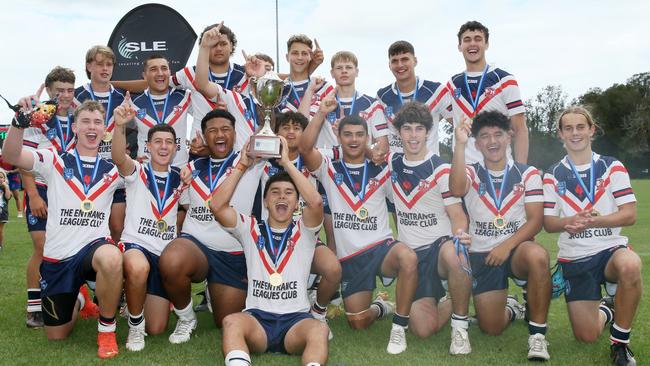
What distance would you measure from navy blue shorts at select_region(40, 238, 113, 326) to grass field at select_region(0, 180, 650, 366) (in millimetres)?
226

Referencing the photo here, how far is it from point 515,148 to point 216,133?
9.61 ft

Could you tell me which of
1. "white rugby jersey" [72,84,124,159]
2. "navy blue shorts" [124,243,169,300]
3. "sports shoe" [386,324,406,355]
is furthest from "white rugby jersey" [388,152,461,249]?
"white rugby jersey" [72,84,124,159]

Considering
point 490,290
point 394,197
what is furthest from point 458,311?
point 394,197

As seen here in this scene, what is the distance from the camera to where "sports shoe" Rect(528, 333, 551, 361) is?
420 cm

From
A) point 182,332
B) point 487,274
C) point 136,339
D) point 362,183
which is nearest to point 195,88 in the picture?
point 362,183

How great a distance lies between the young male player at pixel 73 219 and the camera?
4617 millimetres

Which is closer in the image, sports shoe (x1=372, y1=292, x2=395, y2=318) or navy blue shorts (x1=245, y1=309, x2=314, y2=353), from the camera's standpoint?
navy blue shorts (x1=245, y1=309, x2=314, y2=353)

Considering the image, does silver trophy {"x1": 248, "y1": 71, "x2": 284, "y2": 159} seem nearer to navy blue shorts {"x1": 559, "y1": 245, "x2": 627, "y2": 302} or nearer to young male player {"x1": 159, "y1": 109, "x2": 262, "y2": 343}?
young male player {"x1": 159, "y1": 109, "x2": 262, "y2": 343}

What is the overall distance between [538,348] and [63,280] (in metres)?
3.60

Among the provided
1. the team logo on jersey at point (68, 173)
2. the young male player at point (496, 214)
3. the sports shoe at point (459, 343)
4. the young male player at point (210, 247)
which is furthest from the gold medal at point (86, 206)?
the sports shoe at point (459, 343)

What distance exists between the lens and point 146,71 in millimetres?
5820

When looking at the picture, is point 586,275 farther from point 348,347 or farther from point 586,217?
point 348,347

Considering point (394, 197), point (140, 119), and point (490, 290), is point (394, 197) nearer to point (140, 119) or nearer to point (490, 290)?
point (490, 290)

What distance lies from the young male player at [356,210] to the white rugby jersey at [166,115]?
1341mm
